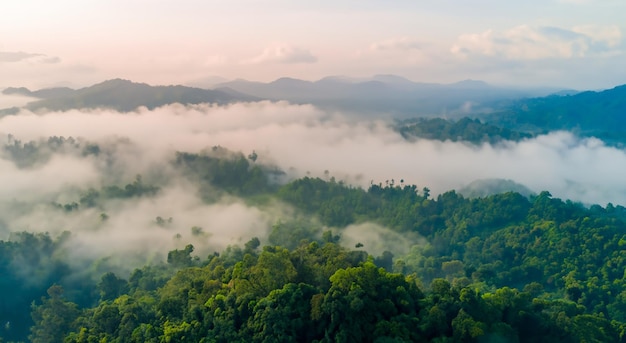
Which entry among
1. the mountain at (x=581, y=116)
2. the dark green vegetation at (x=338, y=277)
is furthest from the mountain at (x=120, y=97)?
the mountain at (x=581, y=116)

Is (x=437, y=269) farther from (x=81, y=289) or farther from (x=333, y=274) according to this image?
(x=81, y=289)

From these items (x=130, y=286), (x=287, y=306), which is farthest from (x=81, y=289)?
(x=287, y=306)

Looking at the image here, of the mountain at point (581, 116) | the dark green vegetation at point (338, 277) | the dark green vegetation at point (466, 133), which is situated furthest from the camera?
the mountain at point (581, 116)

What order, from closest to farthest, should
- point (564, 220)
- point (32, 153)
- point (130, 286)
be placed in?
point (130, 286) → point (564, 220) → point (32, 153)

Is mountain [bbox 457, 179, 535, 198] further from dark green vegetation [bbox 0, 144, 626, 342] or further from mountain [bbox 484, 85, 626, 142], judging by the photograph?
mountain [bbox 484, 85, 626, 142]

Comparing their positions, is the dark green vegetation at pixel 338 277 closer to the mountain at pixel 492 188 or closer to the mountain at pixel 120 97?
the mountain at pixel 492 188

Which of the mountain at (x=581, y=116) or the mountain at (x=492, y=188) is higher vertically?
the mountain at (x=581, y=116)

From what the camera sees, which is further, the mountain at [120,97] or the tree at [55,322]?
the mountain at [120,97]

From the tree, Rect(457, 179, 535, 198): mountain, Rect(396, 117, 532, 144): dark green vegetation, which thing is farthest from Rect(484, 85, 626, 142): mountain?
the tree
